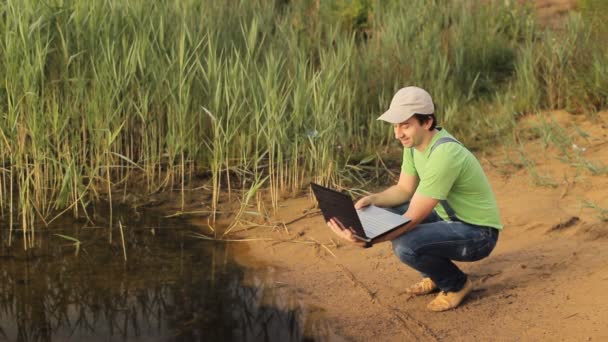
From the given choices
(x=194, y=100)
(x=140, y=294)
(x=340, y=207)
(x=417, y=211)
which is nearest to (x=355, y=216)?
(x=340, y=207)

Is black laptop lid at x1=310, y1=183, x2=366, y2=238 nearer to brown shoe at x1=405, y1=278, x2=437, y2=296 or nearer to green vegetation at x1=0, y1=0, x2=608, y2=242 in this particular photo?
brown shoe at x1=405, y1=278, x2=437, y2=296

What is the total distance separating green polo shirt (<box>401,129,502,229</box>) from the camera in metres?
3.71

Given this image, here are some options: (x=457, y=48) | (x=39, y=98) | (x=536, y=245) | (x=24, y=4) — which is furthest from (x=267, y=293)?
(x=457, y=48)

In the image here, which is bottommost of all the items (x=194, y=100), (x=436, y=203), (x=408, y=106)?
Result: (x=194, y=100)

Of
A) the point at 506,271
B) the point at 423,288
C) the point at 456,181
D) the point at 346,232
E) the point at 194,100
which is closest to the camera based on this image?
the point at 346,232

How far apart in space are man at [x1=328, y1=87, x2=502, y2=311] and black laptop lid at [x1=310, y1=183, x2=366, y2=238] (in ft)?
0.19

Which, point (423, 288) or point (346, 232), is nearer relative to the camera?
point (346, 232)

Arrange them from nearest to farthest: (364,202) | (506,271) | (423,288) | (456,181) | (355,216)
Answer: (355,216), (456,181), (364,202), (423,288), (506,271)

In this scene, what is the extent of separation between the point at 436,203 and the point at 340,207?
1.44 ft

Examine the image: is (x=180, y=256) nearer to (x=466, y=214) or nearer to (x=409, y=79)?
(x=466, y=214)

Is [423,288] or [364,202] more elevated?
[364,202]

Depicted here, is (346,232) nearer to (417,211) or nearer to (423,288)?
(417,211)

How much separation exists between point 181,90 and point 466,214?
7.68 feet

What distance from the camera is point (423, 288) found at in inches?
165
